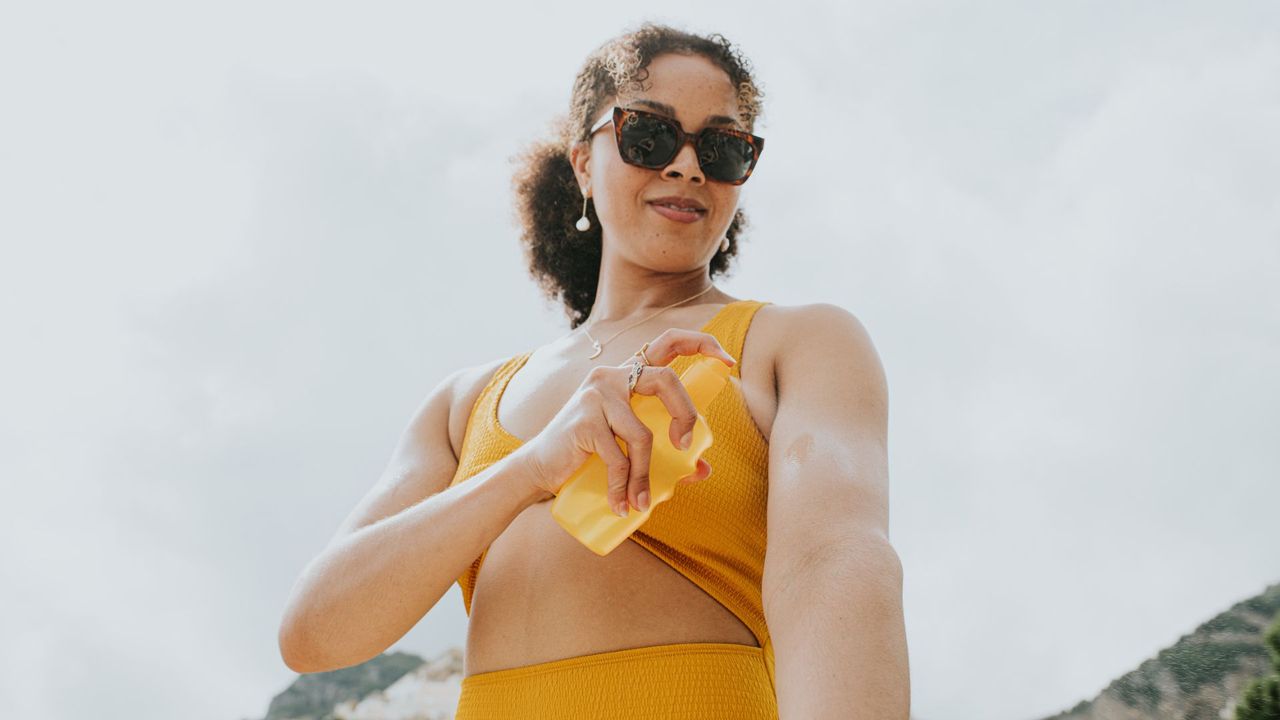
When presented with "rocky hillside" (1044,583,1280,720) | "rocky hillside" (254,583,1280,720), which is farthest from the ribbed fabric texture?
"rocky hillside" (1044,583,1280,720)

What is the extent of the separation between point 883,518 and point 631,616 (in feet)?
1.61

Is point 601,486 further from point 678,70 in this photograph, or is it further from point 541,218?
point 541,218

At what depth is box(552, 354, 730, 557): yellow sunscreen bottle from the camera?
1.58m

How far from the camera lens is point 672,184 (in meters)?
2.51

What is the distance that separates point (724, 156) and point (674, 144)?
0.38ft

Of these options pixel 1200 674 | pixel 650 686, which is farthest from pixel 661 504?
pixel 1200 674

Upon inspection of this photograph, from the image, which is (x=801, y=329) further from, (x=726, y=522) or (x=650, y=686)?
(x=650, y=686)

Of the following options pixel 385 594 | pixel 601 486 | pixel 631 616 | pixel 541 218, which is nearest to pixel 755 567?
pixel 631 616

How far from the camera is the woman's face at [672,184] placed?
2512 millimetres

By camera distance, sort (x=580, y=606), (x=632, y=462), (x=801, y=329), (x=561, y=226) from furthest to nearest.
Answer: (x=561, y=226) → (x=801, y=329) → (x=580, y=606) → (x=632, y=462)

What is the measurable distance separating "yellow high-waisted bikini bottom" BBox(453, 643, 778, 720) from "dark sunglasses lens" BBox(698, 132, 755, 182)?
1.08m

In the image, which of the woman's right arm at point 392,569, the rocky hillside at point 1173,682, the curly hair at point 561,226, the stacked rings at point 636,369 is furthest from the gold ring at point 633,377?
the rocky hillside at point 1173,682

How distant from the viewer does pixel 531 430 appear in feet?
7.57

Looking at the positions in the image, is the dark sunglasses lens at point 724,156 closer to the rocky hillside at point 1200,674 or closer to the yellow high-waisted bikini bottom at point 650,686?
the yellow high-waisted bikini bottom at point 650,686
